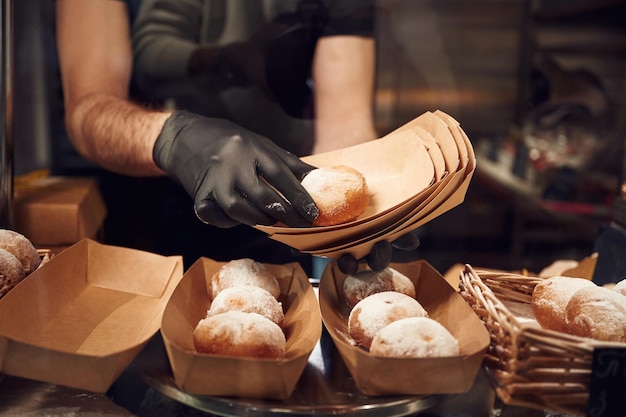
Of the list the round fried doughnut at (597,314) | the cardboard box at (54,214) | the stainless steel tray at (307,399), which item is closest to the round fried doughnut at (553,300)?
the round fried doughnut at (597,314)

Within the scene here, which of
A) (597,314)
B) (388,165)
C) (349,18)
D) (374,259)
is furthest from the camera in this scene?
(349,18)

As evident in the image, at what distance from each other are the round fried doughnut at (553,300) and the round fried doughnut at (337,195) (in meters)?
0.36

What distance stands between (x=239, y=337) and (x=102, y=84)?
0.85m

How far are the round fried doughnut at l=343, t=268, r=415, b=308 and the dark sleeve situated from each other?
0.75 metres

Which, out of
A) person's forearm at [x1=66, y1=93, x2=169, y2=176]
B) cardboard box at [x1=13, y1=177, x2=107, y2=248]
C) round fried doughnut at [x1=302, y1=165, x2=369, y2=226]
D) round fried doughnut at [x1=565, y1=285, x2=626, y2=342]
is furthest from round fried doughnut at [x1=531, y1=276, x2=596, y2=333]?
cardboard box at [x1=13, y1=177, x2=107, y2=248]

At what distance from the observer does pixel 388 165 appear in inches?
50.5

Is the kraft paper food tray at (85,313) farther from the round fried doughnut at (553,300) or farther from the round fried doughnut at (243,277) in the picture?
the round fried doughnut at (553,300)

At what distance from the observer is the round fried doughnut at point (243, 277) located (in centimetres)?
115

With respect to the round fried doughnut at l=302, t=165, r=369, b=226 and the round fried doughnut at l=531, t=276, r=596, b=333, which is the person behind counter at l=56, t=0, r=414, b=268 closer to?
the round fried doughnut at l=302, t=165, r=369, b=226

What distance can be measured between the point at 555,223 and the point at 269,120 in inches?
78.0

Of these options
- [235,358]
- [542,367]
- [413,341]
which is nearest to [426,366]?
[413,341]

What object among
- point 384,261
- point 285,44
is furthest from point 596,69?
point 384,261

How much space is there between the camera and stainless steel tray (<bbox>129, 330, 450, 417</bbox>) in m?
0.87

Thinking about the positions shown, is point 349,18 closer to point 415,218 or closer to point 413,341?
point 415,218
